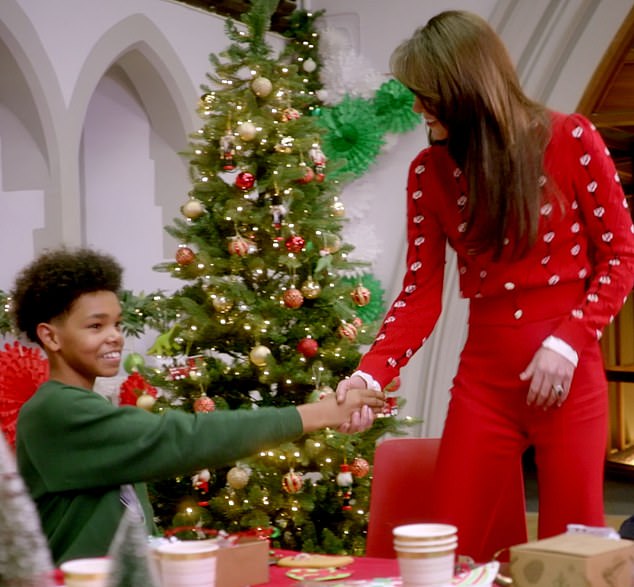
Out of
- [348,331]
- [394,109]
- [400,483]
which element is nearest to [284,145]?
[348,331]

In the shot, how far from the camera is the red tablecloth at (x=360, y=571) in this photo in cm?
142

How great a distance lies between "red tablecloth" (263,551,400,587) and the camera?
1.42 m

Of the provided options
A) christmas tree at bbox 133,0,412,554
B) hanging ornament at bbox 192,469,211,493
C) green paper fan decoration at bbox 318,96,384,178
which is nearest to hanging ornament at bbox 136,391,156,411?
christmas tree at bbox 133,0,412,554

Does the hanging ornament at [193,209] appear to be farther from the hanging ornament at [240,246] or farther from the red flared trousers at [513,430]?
the red flared trousers at [513,430]

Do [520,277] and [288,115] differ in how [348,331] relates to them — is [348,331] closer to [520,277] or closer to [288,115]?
[288,115]

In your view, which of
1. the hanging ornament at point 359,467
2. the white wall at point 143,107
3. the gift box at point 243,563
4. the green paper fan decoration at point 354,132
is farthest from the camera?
the green paper fan decoration at point 354,132

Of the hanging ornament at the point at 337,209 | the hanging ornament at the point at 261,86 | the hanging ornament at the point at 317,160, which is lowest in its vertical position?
the hanging ornament at the point at 337,209

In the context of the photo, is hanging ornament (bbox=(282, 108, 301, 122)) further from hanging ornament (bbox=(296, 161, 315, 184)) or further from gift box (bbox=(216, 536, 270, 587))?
gift box (bbox=(216, 536, 270, 587))

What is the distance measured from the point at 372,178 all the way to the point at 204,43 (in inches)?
45.5

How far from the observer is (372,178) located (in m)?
5.79

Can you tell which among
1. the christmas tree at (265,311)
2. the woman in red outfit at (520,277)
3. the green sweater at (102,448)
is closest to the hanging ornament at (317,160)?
the christmas tree at (265,311)

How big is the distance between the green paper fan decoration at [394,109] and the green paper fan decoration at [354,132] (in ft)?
0.15

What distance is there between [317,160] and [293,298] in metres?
0.51

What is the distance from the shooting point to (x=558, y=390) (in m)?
1.76
